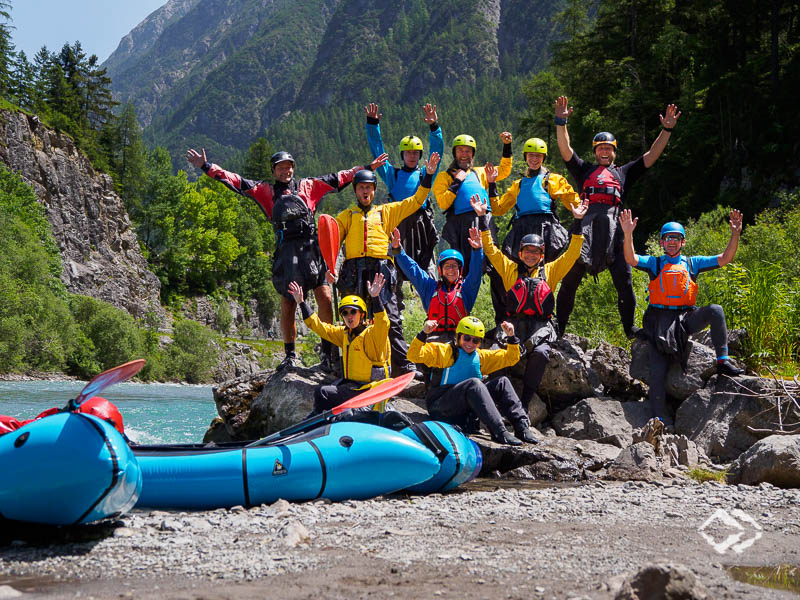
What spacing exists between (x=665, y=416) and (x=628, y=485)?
212 centimetres

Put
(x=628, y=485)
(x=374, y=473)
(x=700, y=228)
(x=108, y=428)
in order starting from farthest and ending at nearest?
(x=700, y=228), (x=628, y=485), (x=374, y=473), (x=108, y=428)

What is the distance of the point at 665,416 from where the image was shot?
8547mm

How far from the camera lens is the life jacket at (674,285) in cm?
804

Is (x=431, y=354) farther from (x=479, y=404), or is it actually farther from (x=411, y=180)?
(x=411, y=180)

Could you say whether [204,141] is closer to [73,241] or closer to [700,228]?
[73,241]

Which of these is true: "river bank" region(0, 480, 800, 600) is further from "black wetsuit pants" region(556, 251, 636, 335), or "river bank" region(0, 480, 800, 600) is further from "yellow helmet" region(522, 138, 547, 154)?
"yellow helmet" region(522, 138, 547, 154)

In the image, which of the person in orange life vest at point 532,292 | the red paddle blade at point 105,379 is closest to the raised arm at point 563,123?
the person in orange life vest at point 532,292

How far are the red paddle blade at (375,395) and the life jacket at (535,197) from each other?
9.16ft

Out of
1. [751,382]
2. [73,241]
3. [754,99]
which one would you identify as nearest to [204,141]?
[73,241]

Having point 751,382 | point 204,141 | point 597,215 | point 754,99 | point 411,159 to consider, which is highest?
point 204,141

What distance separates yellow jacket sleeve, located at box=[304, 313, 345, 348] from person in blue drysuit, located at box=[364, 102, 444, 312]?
4.54ft

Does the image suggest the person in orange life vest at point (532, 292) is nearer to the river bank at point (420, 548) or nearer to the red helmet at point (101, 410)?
the river bank at point (420, 548)

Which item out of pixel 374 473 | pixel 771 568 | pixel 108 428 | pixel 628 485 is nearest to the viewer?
pixel 771 568

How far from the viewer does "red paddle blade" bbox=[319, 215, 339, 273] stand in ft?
26.9
